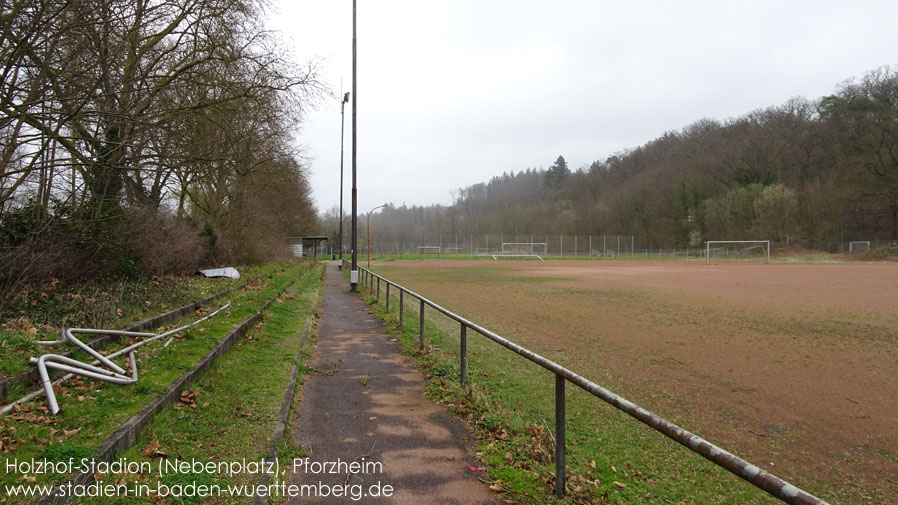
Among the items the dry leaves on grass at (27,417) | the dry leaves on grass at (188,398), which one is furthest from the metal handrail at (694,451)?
the dry leaves on grass at (27,417)

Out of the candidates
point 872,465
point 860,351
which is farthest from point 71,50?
point 860,351

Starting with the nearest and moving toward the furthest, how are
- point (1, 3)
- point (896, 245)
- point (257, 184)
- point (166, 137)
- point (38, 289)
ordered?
point (1, 3), point (38, 289), point (166, 137), point (257, 184), point (896, 245)

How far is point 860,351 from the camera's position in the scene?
8.41 m

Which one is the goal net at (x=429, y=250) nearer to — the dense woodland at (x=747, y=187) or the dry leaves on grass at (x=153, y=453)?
the dense woodland at (x=747, y=187)

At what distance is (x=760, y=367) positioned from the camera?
7.31 meters

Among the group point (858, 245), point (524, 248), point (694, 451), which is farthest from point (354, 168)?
point (524, 248)

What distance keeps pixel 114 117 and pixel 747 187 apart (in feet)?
254

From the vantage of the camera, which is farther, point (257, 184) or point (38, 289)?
point (257, 184)

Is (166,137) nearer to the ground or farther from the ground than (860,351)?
farther from the ground

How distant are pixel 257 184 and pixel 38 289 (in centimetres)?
1899

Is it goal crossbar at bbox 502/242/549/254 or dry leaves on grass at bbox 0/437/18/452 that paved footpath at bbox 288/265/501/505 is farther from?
goal crossbar at bbox 502/242/549/254

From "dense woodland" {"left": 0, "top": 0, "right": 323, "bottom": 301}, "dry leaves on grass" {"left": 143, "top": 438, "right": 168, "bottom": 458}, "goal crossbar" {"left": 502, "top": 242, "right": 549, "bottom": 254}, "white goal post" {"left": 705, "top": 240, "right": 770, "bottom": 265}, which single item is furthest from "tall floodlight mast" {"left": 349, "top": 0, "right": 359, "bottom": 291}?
"goal crossbar" {"left": 502, "top": 242, "right": 549, "bottom": 254}

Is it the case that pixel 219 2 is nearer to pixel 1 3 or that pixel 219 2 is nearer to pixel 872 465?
pixel 1 3

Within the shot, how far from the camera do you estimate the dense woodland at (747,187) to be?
195ft
